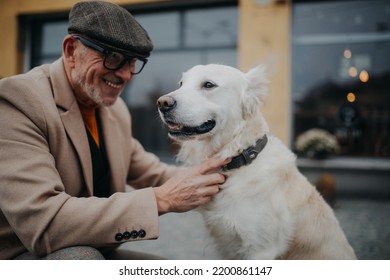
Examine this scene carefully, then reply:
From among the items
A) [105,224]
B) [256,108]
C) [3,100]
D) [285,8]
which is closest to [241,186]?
Answer: [256,108]

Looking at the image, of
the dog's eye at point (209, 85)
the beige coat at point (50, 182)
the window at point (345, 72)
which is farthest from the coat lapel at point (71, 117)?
the window at point (345, 72)

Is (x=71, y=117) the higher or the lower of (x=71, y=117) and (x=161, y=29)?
the lower

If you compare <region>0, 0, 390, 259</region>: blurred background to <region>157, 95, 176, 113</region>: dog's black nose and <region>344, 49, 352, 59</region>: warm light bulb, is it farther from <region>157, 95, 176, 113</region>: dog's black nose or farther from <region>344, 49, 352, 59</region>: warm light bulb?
<region>157, 95, 176, 113</region>: dog's black nose

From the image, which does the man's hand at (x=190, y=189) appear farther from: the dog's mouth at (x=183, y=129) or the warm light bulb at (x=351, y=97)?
the warm light bulb at (x=351, y=97)

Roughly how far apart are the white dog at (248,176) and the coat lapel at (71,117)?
32 centimetres

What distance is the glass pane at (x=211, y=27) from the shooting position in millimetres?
2322

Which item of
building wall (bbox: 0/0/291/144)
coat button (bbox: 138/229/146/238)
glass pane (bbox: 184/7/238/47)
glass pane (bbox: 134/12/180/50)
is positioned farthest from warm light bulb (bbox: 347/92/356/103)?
coat button (bbox: 138/229/146/238)

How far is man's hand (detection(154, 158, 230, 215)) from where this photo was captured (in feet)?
4.03

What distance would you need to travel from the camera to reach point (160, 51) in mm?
2260

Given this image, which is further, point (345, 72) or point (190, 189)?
point (345, 72)

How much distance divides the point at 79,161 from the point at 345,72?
2.52 metres

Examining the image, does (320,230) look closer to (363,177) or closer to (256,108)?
(256,108)

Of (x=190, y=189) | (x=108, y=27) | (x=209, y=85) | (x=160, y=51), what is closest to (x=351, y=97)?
(x=160, y=51)

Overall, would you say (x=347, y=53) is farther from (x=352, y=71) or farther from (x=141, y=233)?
(x=141, y=233)
